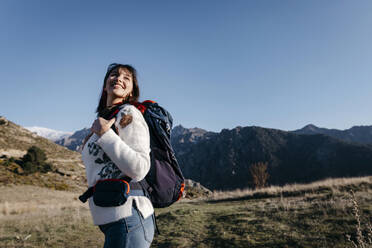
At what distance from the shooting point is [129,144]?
4.63 feet

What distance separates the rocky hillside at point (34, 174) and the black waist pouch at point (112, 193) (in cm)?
2884

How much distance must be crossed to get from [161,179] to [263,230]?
5.50m

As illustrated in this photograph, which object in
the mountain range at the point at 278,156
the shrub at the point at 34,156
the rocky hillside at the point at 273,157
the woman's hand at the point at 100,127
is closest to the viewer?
the woman's hand at the point at 100,127

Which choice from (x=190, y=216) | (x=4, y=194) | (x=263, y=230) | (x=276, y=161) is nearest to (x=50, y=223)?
(x=190, y=216)

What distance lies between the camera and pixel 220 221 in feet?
24.5

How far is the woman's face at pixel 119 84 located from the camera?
1.91 metres

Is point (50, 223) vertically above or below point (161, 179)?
below

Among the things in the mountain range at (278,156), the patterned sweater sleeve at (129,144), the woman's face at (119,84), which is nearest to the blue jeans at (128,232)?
the patterned sweater sleeve at (129,144)

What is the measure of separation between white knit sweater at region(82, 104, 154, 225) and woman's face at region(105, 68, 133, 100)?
387 mm

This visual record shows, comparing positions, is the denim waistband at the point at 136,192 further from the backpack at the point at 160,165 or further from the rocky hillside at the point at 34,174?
the rocky hillside at the point at 34,174

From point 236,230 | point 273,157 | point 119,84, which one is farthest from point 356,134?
point 119,84

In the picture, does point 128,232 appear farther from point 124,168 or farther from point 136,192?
point 124,168

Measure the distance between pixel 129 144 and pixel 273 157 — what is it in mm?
117943

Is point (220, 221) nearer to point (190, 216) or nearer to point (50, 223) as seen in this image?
point (190, 216)
